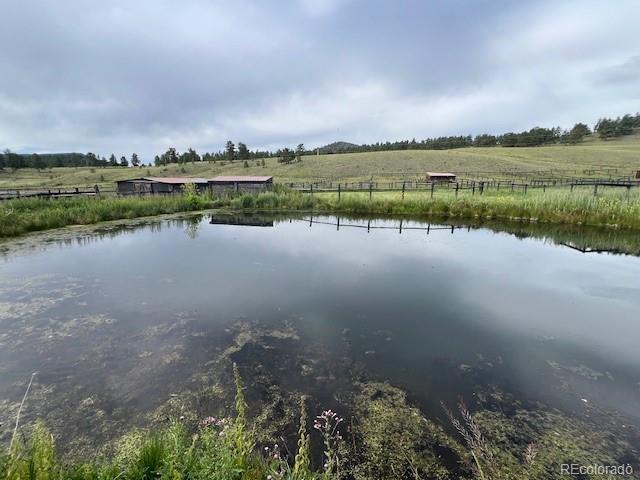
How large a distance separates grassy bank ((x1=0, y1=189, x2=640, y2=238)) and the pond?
3447mm

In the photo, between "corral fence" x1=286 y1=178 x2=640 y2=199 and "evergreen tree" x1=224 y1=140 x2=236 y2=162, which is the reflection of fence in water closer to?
"corral fence" x1=286 y1=178 x2=640 y2=199

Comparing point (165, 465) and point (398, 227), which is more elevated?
point (165, 465)

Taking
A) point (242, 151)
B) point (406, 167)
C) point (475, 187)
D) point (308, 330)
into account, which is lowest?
point (475, 187)

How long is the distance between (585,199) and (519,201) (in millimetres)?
2335

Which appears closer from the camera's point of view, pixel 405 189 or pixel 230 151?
pixel 405 189

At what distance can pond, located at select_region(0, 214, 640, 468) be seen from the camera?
3230 millimetres

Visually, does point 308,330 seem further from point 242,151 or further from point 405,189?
point 242,151

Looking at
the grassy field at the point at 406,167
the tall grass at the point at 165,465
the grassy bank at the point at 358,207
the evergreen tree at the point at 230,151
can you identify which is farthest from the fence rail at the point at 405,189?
the evergreen tree at the point at 230,151

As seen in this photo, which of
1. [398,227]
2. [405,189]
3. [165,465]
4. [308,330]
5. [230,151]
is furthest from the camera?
[230,151]

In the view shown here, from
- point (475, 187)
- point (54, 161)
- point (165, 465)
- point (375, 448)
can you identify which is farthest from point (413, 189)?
point (54, 161)

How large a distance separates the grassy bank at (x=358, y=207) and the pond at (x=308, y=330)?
11.3ft

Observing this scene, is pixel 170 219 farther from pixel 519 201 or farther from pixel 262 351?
pixel 519 201

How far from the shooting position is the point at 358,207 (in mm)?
16766

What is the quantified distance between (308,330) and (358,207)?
1271 centimetres
